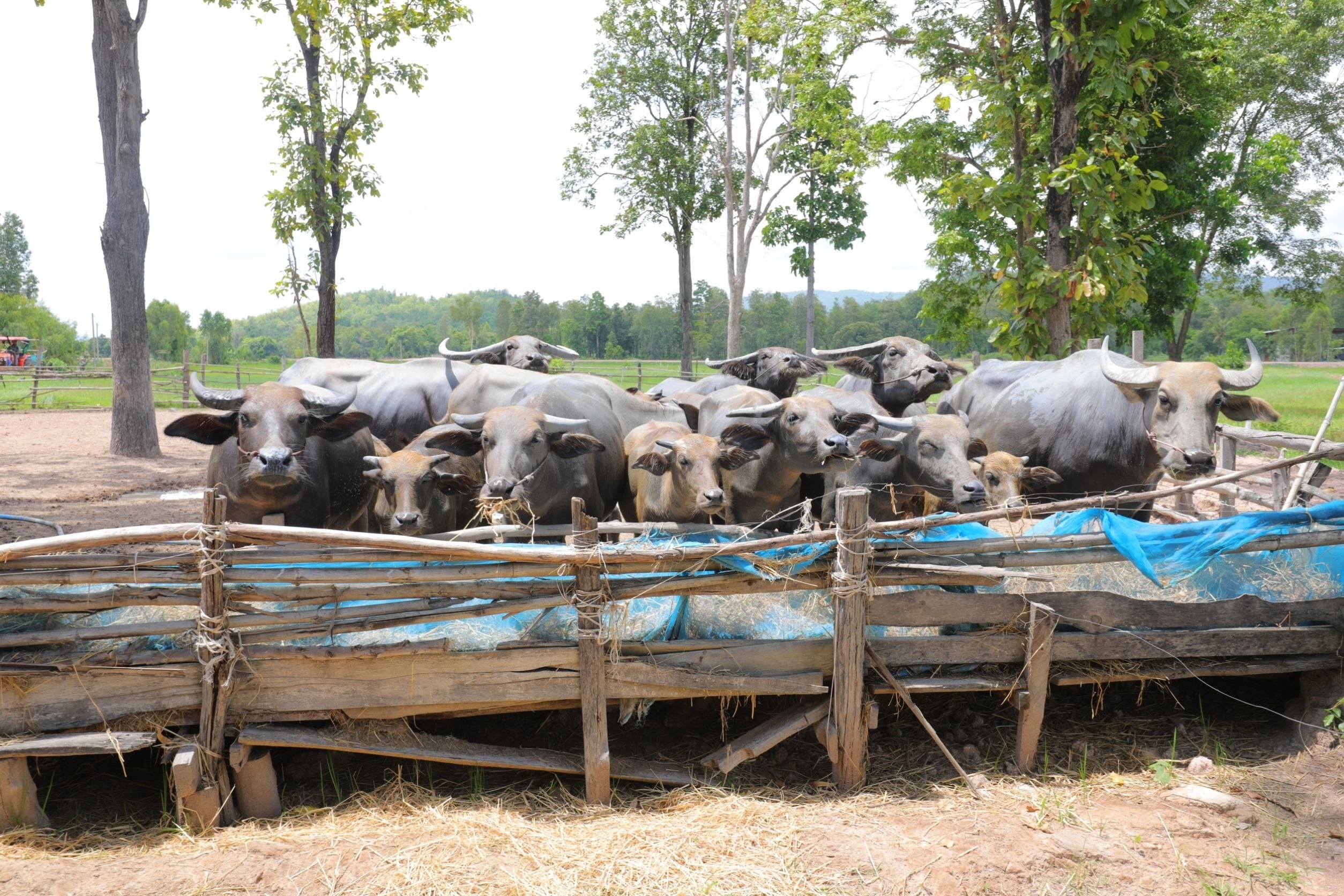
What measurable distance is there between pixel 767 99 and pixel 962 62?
6.74 metres

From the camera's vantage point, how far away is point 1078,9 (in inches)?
376

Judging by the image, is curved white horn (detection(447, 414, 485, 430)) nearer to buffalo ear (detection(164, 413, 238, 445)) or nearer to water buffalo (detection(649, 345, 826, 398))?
buffalo ear (detection(164, 413, 238, 445))

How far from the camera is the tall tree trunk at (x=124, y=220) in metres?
13.6

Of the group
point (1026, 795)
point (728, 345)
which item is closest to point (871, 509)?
point (1026, 795)

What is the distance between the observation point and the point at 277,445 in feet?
17.6

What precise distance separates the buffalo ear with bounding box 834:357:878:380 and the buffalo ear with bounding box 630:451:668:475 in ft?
9.33

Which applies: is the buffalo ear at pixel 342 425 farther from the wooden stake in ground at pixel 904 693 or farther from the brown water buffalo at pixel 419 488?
the wooden stake in ground at pixel 904 693

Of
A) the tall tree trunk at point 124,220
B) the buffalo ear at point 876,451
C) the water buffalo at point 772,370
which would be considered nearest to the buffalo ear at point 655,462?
the buffalo ear at point 876,451

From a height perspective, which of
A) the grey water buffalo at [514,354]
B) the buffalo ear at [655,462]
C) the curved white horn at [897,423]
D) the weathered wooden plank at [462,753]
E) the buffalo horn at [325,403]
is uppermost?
the grey water buffalo at [514,354]

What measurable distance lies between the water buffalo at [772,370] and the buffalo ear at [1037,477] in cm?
274

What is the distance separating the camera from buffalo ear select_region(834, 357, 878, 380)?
8.35 metres

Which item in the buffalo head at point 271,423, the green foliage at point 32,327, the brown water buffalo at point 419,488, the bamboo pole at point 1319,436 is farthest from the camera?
the green foliage at point 32,327

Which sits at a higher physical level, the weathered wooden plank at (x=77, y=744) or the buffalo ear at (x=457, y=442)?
the buffalo ear at (x=457, y=442)

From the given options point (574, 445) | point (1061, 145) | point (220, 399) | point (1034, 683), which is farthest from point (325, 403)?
point (1061, 145)
